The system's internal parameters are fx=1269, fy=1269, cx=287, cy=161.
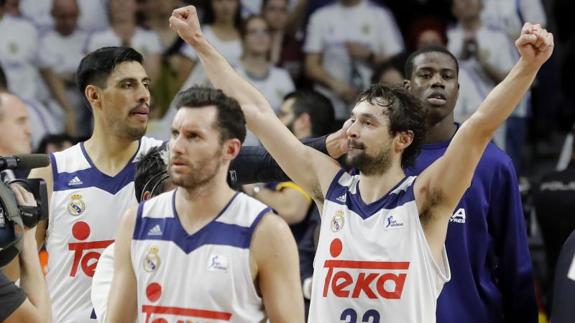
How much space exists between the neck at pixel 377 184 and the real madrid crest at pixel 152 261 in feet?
4.02

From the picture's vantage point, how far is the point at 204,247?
5445 mm

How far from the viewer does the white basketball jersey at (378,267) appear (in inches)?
236

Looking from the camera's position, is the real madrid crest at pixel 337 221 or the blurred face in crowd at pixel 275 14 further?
the blurred face in crowd at pixel 275 14

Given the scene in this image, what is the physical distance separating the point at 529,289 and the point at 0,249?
2995 millimetres

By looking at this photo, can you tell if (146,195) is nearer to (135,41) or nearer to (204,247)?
(204,247)

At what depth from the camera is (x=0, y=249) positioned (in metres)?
5.57

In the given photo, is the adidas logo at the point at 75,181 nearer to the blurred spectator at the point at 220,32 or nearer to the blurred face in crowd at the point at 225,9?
the blurred spectator at the point at 220,32

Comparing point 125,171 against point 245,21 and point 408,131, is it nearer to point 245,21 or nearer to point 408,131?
point 408,131

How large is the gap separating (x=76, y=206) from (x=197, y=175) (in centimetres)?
175

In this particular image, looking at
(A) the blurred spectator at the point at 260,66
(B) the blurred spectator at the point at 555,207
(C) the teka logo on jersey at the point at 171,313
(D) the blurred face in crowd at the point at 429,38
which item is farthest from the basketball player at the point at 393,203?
(D) the blurred face in crowd at the point at 429,38

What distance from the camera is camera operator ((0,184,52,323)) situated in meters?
5.75

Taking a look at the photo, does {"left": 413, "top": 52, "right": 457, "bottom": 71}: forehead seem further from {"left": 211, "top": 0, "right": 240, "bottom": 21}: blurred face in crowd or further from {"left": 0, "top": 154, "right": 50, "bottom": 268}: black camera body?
{"left": 211, "top": 0, "right": 240, "bottom": 21}: blurred face in crowd

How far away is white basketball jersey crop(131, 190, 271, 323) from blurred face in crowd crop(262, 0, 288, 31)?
21.6ft

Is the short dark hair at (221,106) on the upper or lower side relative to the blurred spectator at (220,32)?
lower
